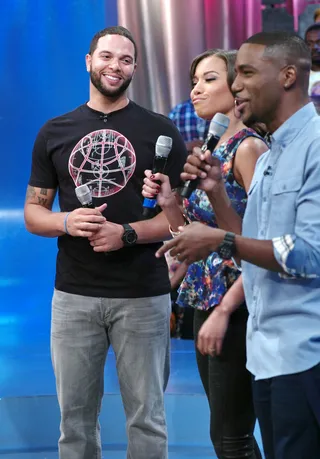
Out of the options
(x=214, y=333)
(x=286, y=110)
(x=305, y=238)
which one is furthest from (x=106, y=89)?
(x=305, y=238)

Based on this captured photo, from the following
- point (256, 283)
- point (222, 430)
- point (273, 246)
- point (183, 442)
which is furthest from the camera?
point (183, 442)

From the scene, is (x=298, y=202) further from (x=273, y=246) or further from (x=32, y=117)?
(x=32, y=117)

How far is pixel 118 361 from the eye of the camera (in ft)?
9.04

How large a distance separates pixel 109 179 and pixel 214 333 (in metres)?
0.73

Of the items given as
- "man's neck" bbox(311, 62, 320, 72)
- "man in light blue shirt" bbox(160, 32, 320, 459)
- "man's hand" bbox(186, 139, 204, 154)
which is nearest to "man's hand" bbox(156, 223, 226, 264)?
"man in light blue shirt" bbox(160, 32, 320, 459)

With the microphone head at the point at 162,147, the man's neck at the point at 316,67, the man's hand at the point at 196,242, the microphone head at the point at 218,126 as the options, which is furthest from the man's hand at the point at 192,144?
the man's hand at the point at 196,242

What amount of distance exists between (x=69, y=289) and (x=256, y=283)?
3.39 ft

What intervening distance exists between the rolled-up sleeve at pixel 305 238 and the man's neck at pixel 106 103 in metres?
1.22

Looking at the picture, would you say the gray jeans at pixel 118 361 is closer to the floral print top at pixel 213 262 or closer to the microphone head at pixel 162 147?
the floral print top at pixel 213 262

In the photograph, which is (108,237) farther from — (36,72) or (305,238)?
(36,72)

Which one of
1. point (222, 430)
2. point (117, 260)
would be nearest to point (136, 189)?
point (117, 260)

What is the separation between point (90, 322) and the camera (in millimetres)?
2707

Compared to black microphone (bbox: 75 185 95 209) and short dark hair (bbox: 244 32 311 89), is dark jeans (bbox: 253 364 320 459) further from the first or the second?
black microphone (bbox: 75 185 95 209)

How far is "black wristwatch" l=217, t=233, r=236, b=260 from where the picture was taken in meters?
1.73
